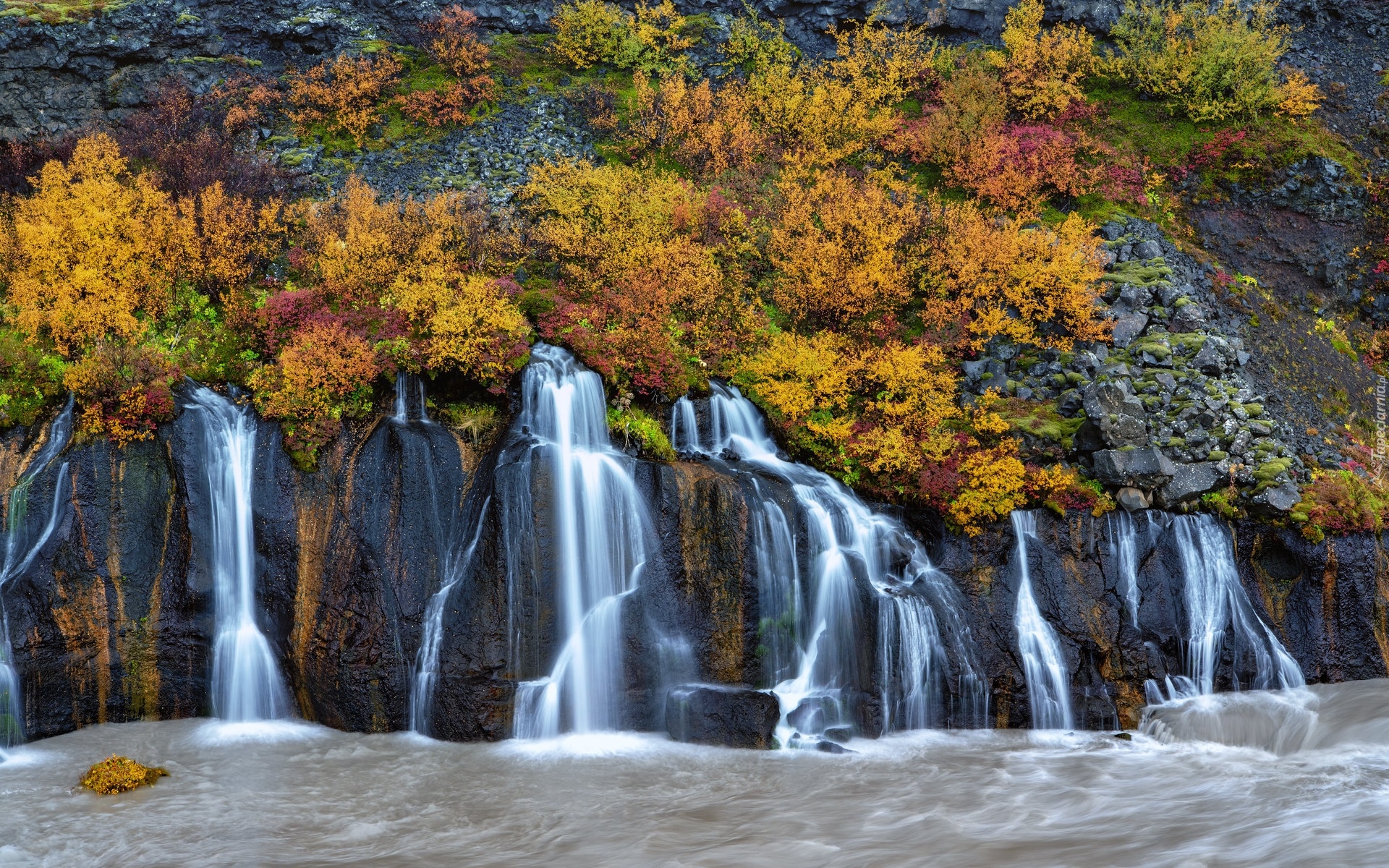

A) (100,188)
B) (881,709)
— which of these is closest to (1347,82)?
(881,709)

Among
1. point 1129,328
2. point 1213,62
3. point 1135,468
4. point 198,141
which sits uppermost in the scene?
point 1213,62

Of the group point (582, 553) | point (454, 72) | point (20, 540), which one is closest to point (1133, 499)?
point (582, 553)

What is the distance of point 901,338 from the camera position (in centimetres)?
2097

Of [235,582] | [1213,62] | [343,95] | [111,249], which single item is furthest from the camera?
[1213,62]

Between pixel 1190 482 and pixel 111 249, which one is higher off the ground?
pixel 111 249

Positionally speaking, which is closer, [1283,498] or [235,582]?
[235,582]

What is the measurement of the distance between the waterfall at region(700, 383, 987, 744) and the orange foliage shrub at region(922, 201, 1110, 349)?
6194 mm

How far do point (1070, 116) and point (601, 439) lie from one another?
803 inches

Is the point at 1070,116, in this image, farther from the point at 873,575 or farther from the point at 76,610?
the point at 76,610

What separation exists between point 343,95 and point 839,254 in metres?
17.1

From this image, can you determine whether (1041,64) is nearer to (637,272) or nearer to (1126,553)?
(637,272)

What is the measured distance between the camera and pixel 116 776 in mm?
12641

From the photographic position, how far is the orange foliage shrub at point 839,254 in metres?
20.4

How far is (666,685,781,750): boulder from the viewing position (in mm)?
14930
